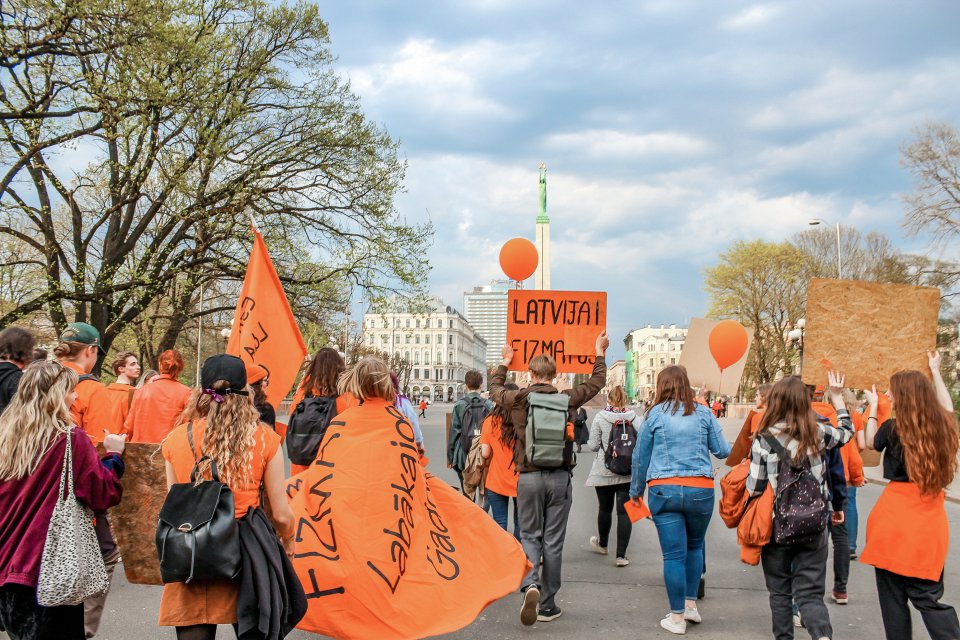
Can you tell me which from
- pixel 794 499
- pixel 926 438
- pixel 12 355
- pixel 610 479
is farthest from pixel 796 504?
pixel 12 355

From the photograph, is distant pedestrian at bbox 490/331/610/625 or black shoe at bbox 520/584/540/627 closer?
black shoe at bbox 520/584/540/627

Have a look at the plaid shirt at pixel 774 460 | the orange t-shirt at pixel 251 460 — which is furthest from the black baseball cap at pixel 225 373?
the plaid shirt at pixel 774 460

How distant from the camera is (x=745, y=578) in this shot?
719 centimetres

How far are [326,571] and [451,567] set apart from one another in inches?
35.2

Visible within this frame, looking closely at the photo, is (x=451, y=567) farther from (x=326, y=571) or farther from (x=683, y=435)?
(x=683, y=435)

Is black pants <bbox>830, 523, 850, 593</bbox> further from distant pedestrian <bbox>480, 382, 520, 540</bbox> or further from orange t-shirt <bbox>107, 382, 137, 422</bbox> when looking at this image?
orange t-shirt <bbox>107, 382, 137, 422</bbox>

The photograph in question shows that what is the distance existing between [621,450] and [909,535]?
354 centimetres

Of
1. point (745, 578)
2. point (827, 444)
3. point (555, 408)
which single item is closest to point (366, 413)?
point (555, 408)

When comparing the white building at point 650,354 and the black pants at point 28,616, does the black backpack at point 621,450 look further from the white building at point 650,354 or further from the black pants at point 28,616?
the white building at point 650,354

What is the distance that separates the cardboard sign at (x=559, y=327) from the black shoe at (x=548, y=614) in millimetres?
1989

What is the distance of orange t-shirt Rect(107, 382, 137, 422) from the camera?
5.68 meters

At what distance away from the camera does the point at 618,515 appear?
7809mm

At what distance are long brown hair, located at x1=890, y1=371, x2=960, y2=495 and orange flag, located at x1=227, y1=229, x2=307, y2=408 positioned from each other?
14.4 feet

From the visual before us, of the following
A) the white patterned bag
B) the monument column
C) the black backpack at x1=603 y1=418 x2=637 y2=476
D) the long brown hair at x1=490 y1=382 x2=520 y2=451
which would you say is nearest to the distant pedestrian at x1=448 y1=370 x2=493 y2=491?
the black backpack at x1=603 y1=418 x2=637 y2=476
